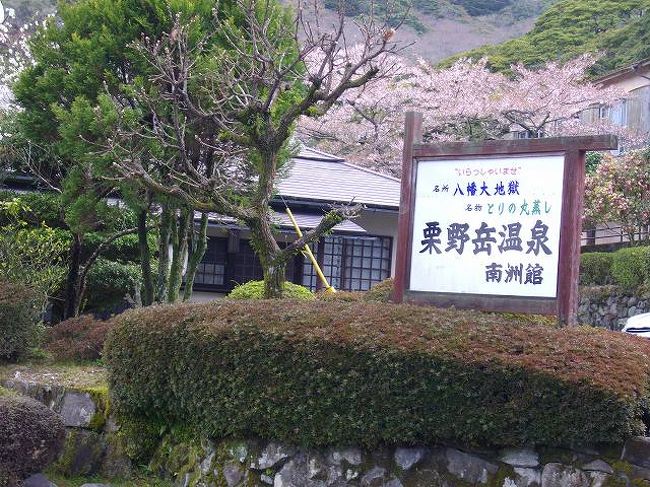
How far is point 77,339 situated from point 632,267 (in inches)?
516

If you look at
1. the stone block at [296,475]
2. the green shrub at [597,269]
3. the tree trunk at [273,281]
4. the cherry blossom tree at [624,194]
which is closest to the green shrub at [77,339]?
the tree trunk at [273,281]

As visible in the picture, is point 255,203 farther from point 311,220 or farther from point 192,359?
point 311,220

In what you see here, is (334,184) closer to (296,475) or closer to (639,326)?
(639,326)

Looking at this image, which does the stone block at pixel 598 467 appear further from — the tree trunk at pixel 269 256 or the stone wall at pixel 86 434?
the stone wall at pixel 86 434

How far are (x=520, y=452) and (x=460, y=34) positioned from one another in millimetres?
50145

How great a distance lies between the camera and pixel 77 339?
10164mm

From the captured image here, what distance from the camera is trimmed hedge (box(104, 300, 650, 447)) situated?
5492 mm

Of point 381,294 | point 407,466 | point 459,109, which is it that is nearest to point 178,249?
point 381,294

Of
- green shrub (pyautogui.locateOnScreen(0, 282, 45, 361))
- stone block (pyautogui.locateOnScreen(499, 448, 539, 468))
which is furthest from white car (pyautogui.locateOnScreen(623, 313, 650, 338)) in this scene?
green shrub (pyautogui.locateOnScreen(0, 282, 45, 361))

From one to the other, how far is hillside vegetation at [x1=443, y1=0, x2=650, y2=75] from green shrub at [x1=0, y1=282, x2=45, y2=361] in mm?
28368

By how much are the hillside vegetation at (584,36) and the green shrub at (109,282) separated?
80.9 ft

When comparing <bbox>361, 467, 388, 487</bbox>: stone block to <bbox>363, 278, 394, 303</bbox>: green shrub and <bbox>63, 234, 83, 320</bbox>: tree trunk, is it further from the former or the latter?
<bbox>63, 234, 83, 320</bbox>: tree trunk

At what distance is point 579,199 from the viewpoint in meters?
6.68

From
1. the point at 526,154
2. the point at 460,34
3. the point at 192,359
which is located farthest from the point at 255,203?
the point at 460,34
